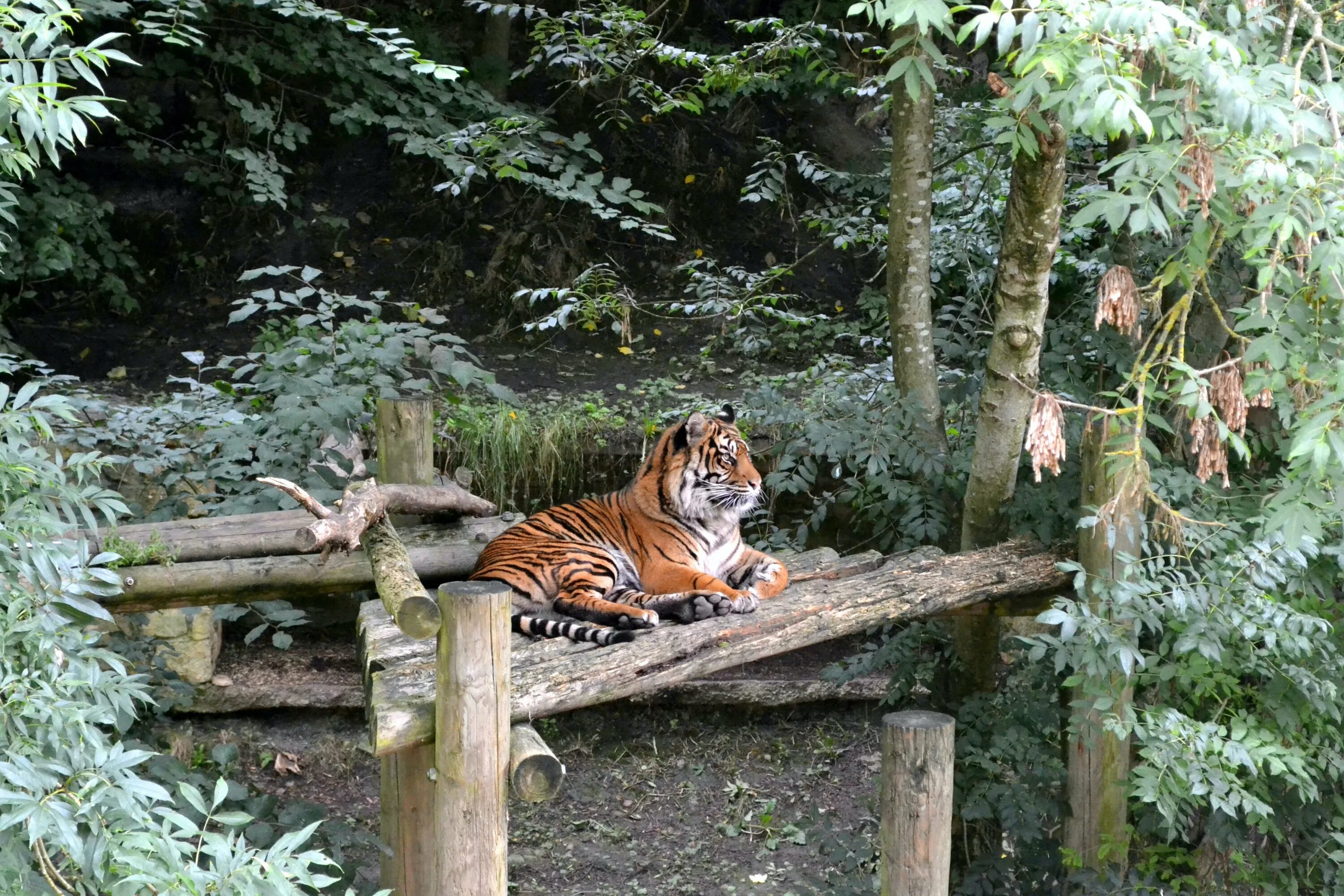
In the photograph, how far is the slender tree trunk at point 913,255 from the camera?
4586mm

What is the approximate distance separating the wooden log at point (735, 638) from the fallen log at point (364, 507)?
520 mm

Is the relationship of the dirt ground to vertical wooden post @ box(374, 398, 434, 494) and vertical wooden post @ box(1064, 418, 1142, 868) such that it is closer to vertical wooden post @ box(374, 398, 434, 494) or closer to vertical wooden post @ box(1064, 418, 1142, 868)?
vertical wooden post @ box(1064, 418, 1142, 868)

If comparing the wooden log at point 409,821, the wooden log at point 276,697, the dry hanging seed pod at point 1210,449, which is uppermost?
the dry hanging seed pod at point 1210,449

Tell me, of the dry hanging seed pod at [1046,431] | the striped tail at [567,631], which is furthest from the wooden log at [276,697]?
the dry hanging seed pod at [1046,431]

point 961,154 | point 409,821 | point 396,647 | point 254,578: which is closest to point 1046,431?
point 396,647

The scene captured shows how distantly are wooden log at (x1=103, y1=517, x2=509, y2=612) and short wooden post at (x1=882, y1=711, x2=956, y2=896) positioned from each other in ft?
6.05

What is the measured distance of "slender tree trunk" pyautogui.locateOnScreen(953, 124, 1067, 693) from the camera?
3.62 metres

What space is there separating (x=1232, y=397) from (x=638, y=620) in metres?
1.73

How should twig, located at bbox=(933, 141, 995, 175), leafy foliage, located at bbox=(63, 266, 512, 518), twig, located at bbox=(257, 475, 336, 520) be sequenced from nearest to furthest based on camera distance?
twig, located at bbox=(257, 475, 336, 520)
twig, located at bbox=(933, 141, 995, 175)
leafy foliage, located at bbox=(63, 266, 512, 518)

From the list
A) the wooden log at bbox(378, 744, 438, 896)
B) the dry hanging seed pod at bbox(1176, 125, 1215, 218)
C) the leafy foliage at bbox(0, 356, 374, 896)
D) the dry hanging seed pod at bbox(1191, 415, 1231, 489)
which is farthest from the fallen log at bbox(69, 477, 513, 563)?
the dry hanging seed pod at bbox(1176, 125, 1215, 218)

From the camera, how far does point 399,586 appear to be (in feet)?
10.8

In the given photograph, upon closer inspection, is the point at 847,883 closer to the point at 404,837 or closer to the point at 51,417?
the point at 404,837

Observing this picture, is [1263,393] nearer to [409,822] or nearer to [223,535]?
[409,822]

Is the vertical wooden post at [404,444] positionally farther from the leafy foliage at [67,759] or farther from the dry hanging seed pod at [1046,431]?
the dry hanging seed pod at [1046,431]
